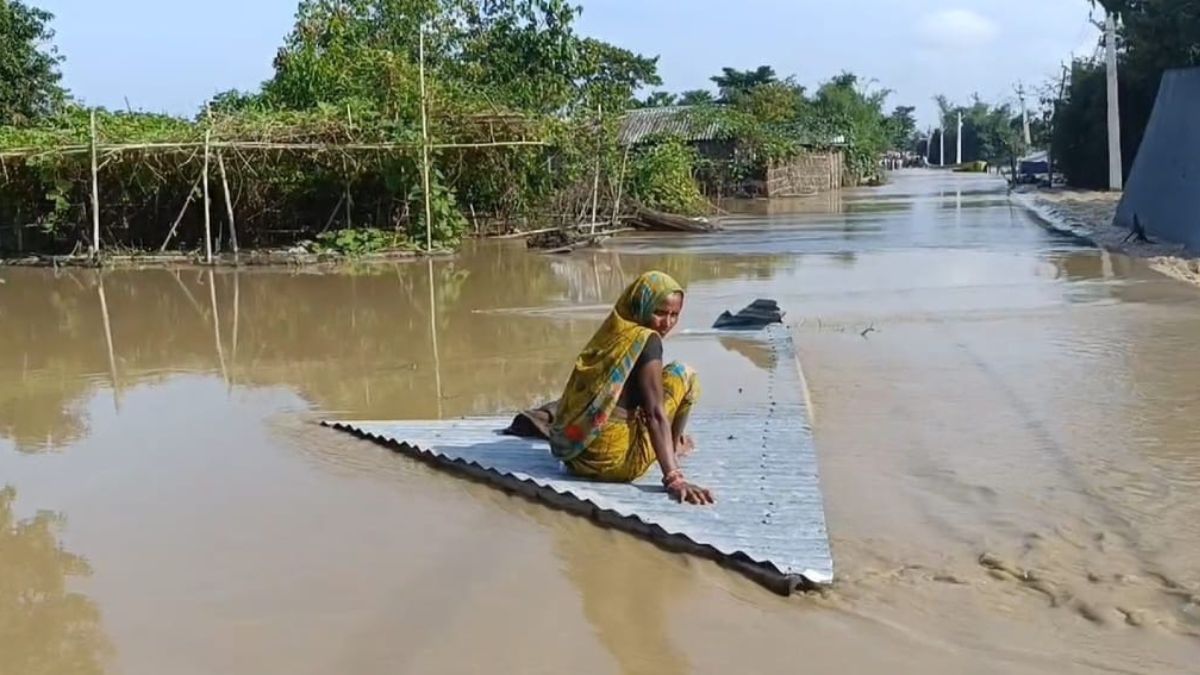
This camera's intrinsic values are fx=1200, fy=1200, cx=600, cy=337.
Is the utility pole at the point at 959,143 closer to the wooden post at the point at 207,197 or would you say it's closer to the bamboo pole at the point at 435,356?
the wooden post at the point at 207,197

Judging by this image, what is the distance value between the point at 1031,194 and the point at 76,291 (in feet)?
93.5

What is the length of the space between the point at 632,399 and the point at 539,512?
65 cm

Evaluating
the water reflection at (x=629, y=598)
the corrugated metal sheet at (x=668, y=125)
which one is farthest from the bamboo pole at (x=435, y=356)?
the corrugated metal sheet at (x=668, y=125)

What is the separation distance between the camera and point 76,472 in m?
Answer: 6.22

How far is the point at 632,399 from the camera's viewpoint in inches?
199

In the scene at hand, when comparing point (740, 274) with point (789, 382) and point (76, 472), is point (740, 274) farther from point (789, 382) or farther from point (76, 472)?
point (76, 472)

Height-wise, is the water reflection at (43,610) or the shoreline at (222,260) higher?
the shoreline at (222,260)

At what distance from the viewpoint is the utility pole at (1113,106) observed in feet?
102

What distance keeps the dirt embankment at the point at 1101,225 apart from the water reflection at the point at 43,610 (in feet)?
38.7

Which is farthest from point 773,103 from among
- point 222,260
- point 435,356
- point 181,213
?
point 435,356

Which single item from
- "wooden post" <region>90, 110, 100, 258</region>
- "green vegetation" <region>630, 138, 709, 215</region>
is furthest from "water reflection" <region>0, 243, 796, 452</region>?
"green vegetation" <region>630, 138, 709, 215</region>

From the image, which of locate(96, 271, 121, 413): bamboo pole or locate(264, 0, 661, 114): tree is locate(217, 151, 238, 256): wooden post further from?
locate(264, 0, 661, 114): tree

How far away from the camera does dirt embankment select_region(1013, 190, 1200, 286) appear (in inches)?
570

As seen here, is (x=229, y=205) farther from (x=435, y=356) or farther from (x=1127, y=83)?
(x=1127, y=83)
